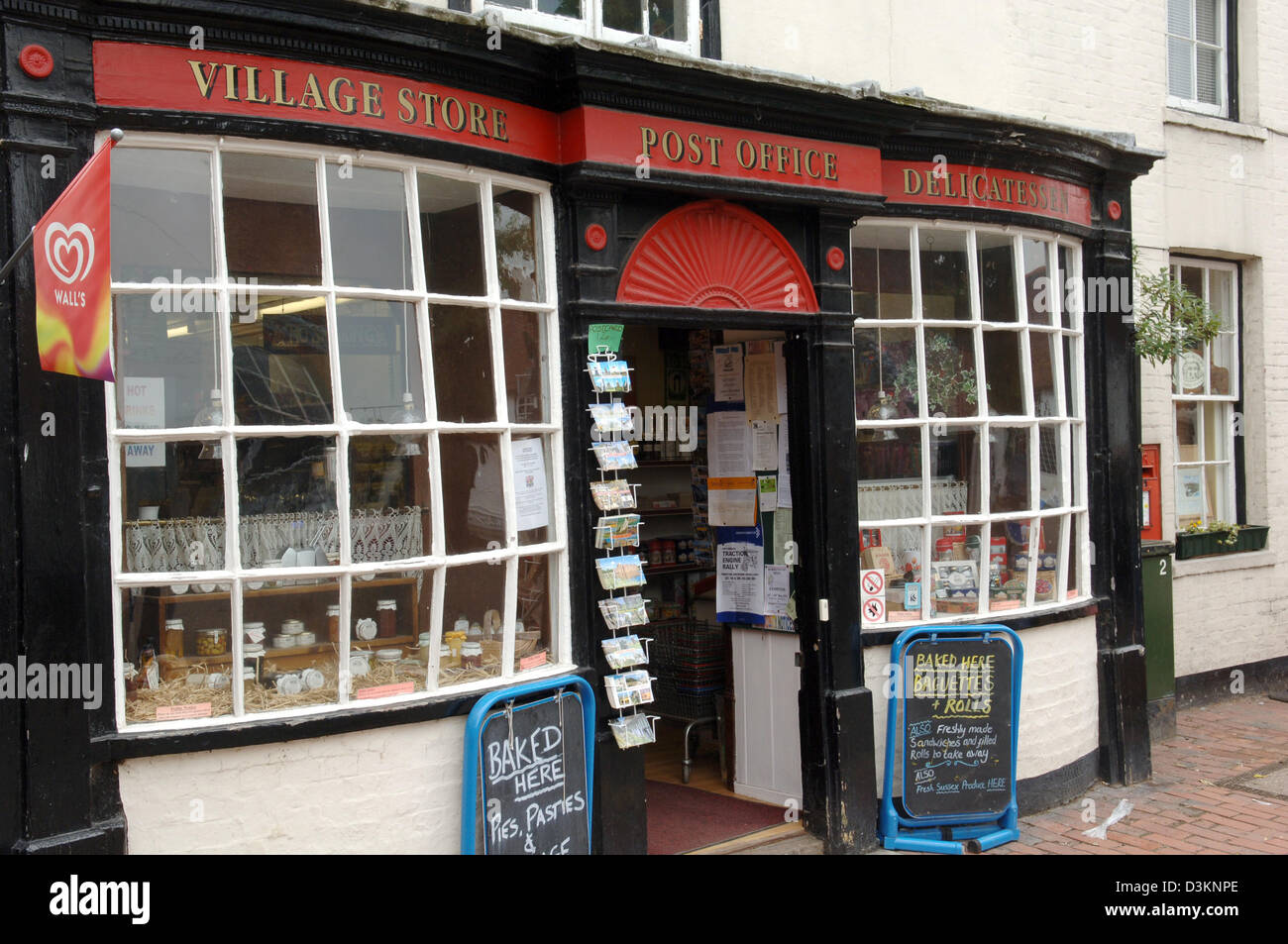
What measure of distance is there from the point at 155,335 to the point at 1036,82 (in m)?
6.30

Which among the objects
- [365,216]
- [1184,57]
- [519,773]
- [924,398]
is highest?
[1184,57]

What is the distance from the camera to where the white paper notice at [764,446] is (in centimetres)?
653

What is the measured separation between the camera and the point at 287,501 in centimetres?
453

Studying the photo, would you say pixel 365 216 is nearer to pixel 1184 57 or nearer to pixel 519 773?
pixel 519 773

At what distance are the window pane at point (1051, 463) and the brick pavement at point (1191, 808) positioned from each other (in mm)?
1898

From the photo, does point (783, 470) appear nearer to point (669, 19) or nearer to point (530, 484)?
point (530, 484)

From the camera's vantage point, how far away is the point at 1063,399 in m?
7.21

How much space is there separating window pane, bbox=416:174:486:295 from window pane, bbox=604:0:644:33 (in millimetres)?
1553

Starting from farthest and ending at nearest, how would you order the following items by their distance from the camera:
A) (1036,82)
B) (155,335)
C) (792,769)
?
(1036,82)
(792,769)
(155,335)

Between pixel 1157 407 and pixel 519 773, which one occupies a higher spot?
pixel 1157 407

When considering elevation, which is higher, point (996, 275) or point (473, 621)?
point (996, 275)

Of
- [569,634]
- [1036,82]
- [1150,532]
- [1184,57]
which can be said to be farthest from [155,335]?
[1184,57]

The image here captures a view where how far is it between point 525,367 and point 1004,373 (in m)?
3.25

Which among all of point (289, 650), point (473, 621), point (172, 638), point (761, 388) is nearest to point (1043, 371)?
point (761, 388)
